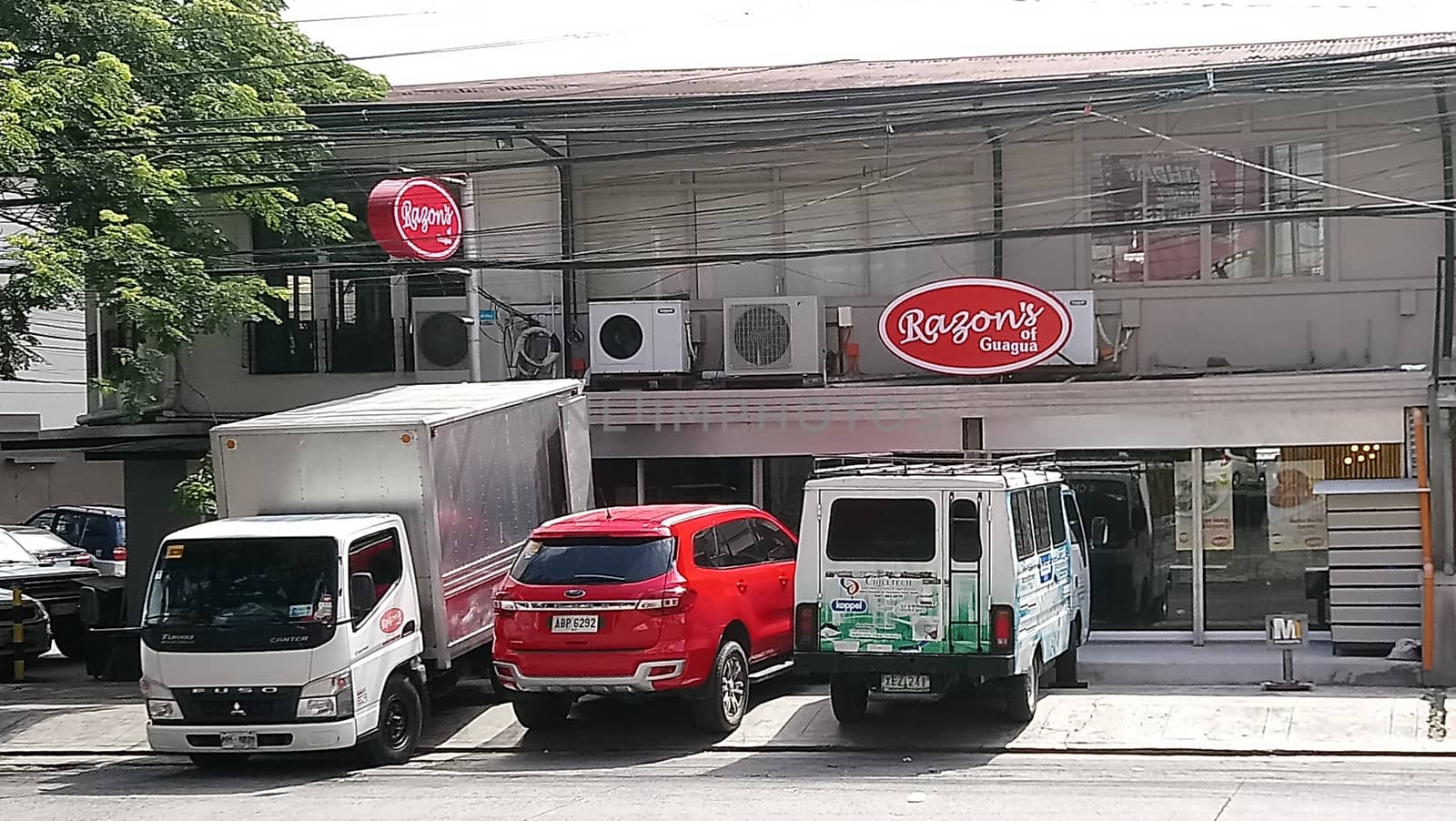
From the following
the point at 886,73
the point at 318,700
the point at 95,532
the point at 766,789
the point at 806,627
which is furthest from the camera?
the point at 95,532

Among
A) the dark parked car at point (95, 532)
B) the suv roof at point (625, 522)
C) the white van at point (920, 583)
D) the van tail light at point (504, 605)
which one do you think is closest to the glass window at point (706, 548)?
the suv roof at point (625, 522)

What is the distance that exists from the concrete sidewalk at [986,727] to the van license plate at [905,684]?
0.53 meters

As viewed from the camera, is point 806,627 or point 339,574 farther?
point 806,627

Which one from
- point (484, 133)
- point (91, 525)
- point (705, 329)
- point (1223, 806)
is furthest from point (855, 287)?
point (91, 525)

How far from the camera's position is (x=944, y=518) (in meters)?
12.6

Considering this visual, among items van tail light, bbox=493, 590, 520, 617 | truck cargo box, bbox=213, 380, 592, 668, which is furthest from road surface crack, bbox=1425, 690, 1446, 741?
truck cargo box, bbox=213, 380, 592, 668

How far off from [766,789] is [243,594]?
466cm

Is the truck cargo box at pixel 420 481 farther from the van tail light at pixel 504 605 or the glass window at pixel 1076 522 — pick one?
the glass window at pixel 1076 522

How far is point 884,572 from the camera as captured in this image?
12.7 meters

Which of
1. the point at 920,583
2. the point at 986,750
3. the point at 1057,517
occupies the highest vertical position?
the point at 1057,517

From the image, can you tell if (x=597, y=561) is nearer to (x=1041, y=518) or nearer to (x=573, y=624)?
(x=573, y=624)

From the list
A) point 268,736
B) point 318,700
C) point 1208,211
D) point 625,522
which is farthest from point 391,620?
point 1208,211

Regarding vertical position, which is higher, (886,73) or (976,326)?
(886,73)

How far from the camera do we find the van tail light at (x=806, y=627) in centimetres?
1280
